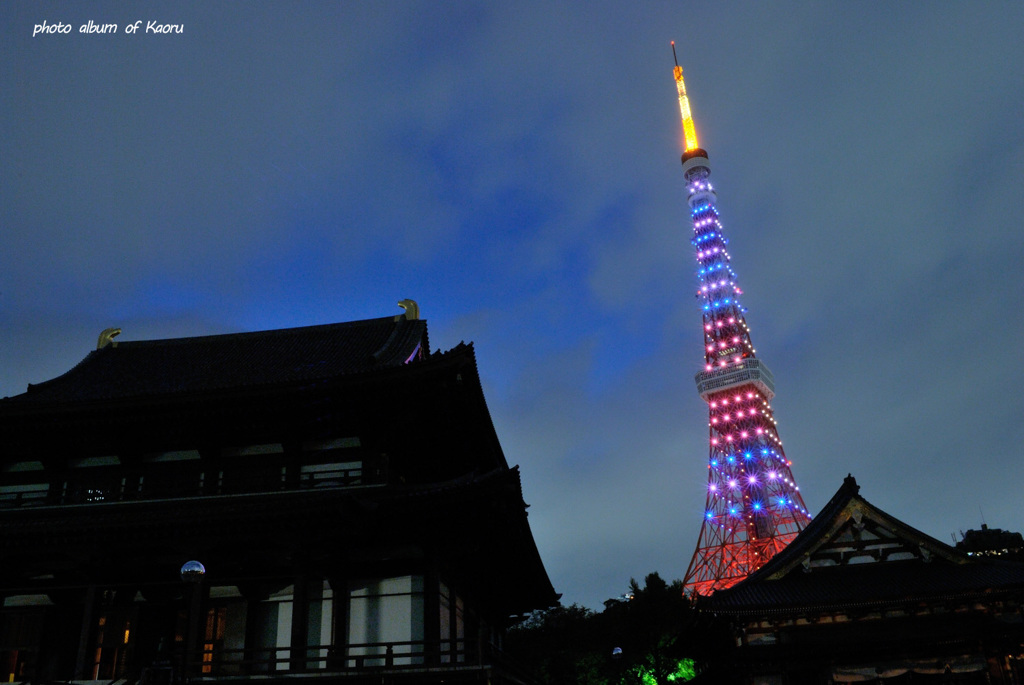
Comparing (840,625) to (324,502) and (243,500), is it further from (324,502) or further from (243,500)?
(243,500)

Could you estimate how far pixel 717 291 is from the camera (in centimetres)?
10081

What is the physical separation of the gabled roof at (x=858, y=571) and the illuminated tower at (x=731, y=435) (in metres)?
59.4

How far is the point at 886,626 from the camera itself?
19.9 metres

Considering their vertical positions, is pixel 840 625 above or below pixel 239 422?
below

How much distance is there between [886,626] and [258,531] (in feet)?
55.3

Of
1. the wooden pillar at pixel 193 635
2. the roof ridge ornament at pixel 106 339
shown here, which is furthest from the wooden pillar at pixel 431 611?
the roof ridge ornament at pixel 106 339

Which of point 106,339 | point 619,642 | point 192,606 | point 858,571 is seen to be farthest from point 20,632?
point 619,642

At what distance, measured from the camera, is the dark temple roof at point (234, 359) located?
2628 cm

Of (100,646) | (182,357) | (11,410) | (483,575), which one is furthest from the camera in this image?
(182,357)

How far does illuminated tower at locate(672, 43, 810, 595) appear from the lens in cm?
8375

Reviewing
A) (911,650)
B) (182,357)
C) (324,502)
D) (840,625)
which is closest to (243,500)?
(324,502)

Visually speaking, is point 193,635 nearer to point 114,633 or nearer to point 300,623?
point 300,623

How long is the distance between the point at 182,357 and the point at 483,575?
15.1m

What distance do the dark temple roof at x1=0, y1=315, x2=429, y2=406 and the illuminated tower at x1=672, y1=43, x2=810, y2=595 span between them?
200 ft
